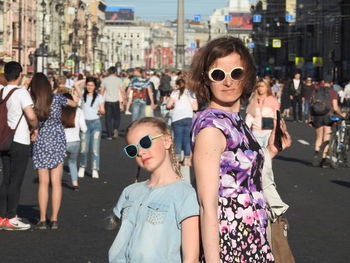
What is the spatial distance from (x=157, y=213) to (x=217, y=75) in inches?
25.8

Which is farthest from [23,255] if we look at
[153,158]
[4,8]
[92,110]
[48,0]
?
[48,0]

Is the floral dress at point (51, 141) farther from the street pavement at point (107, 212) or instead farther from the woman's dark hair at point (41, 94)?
the street pavement at point (107, 212)

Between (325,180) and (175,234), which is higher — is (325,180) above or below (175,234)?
below

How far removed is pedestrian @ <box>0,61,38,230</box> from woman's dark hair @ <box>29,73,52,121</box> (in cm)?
9

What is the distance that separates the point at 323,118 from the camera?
18984 millimetres

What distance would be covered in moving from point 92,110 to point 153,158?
12.3m

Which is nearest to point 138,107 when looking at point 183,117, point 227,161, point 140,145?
point 183,117

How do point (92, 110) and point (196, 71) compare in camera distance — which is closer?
point (196, 71)

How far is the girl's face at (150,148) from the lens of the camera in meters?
4.21

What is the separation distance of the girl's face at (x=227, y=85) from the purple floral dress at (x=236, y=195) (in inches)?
4.8

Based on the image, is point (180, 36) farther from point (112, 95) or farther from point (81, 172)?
point (81, 172)

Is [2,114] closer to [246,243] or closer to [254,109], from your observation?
[254,109]

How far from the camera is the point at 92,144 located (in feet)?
52.7

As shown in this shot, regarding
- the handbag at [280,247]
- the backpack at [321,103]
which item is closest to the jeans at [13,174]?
the handbag at [280,247]
